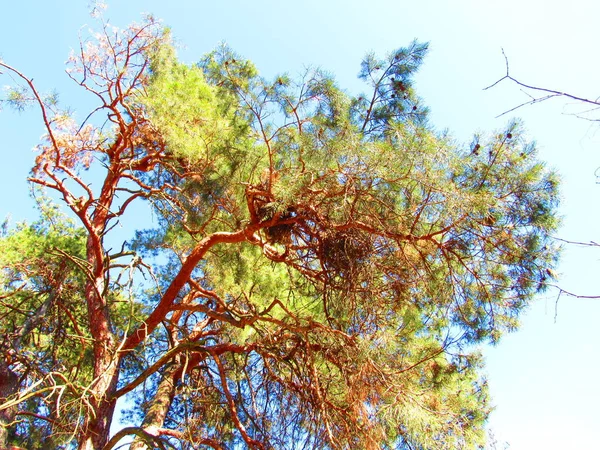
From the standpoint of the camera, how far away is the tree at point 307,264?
140 inches

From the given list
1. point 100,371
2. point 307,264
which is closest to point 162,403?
point 100,371

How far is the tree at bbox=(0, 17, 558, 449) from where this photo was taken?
11.6ft

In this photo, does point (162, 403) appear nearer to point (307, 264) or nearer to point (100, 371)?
point (100, 371)

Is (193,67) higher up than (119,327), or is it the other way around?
A: (193,67)

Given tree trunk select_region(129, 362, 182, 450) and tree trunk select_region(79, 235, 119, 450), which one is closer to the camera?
tree trunk select_region(79, 235, 119, 450)

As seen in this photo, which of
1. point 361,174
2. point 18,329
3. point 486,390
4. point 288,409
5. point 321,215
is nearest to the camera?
point 361,174

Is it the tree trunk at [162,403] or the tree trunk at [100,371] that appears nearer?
the tree trunk at [100,371]

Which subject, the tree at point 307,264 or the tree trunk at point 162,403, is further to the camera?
the tree trunk at point 162,403

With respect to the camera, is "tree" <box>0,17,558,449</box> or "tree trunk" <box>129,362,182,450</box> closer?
"tree" <box>0,17,558,449</box>

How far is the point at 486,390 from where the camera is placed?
19.9 feet

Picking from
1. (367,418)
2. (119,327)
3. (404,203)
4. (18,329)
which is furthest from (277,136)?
(119,327)

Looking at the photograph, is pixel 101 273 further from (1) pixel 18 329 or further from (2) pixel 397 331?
(2) pixel 397 331

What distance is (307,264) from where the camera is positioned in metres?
4.43

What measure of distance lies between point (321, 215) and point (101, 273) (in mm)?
2584
